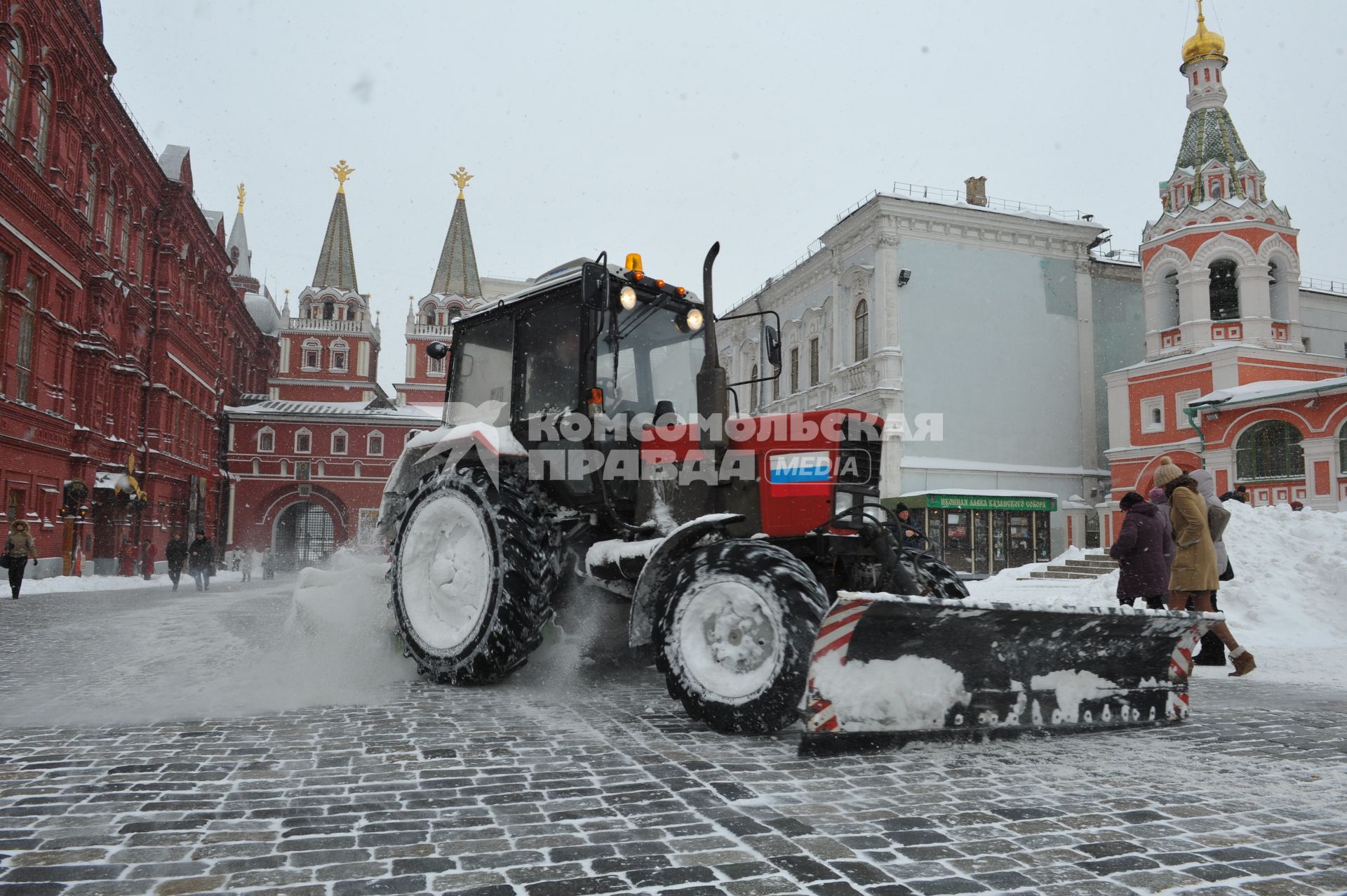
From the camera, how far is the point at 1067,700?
428 centimetres

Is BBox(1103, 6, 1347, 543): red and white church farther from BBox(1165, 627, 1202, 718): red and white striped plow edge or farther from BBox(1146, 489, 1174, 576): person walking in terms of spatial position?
BBox(1165, 627, 1202, 718): red and white striped plow edge

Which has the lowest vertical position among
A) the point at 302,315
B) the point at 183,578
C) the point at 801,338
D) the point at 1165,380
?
the point at 183,578

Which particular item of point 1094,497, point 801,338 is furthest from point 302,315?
point 1094,497

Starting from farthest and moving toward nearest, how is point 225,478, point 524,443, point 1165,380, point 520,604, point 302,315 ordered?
point 302,315 < point 225,478 < point 1165,380 < point 524,443 < point 520,604

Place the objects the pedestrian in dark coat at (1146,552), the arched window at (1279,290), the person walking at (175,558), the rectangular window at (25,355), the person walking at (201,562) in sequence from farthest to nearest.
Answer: the arched window at (1279,290) → the person walking at (175,558) → the person walking at (201,562) → the rectangular window at (25,355) → the pedestrian in dark coat at (1146,552)

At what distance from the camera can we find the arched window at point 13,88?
18875mm

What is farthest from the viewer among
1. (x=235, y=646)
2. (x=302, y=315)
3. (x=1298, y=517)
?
(x=302, y=315)

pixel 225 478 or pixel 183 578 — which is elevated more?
pixel 225 478

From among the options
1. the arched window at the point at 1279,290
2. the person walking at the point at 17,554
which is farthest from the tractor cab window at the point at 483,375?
the arched window at the point at 1279,290

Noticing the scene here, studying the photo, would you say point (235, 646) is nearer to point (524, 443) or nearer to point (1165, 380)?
point (524, 443)

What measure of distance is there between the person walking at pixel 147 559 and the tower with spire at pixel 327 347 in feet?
82.4

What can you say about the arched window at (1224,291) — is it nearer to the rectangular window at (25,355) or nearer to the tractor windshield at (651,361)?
the tractor windshield at (651,361)

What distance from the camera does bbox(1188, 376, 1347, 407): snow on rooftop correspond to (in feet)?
64.4

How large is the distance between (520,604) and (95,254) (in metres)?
25.3
